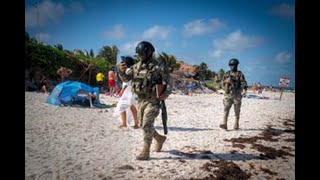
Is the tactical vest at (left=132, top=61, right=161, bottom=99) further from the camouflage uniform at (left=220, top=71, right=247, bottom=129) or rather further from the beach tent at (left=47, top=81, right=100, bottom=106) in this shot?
the beach tent at (left=47, top=81, right=100, bottom=106)

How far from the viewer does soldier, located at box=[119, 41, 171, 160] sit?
542 centimetres

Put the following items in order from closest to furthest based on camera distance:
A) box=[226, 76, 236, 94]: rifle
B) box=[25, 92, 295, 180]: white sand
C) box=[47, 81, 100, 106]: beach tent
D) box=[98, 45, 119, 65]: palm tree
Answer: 1. box=[25, 92, 295, 180]: white sand
2. box=[226, 76, 236, 94]: rifle
3. box=[47, 81, 100, 106]: beach tent
4. box=[98, 45, 119, 65]: palm tree

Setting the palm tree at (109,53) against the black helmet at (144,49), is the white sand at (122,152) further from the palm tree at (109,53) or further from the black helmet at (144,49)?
the palm tree at (109,53)

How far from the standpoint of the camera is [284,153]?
6391 millimetres

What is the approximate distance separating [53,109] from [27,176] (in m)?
7.17

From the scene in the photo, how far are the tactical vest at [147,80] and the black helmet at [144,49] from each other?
0.71 feet

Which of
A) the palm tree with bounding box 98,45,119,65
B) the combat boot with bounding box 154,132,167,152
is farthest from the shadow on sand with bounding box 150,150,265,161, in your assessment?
the palm tree with bounding box 98,45,119,65

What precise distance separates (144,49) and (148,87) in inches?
31.9

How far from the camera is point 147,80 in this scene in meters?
5.45

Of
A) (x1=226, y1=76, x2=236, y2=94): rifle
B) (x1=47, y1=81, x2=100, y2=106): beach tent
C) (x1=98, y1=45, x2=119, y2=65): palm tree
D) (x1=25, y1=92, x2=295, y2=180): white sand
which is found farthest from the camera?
(x1=98, y1=45, x2=119, y2=65): palm tree
